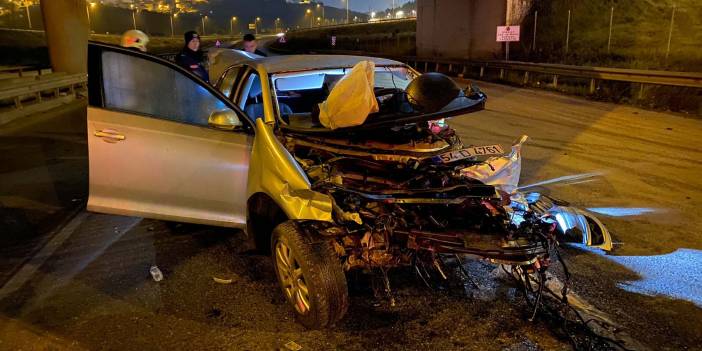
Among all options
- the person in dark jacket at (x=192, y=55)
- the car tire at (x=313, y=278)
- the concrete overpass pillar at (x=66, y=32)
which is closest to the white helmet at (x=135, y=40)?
the person in dark jacket at (x=192, y=55)

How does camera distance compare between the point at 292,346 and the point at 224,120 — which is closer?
the point at 292,346

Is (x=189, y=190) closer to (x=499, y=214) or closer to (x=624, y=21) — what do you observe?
(x=499, y=214)

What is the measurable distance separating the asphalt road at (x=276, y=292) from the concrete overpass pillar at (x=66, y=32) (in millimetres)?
13620

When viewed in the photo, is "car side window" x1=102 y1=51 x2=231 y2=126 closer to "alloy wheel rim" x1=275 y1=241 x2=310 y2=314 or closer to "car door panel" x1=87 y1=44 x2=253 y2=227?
"car door panel" x1=87 y1=44 x2=253 y2=227

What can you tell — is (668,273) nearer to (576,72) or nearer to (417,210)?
(417,210)

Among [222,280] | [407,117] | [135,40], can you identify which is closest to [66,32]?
[135,40]

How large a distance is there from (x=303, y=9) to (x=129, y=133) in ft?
627

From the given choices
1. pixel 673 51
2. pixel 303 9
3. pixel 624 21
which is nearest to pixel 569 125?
pixel 673 51

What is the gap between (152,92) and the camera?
4.32 metres

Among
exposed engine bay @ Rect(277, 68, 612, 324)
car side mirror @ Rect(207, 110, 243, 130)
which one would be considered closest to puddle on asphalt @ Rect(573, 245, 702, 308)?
exposed engine bay @ Rect(277, 68, 612, 324)

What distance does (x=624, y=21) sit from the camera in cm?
2483

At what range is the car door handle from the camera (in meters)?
4.20

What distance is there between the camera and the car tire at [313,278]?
3098 mm

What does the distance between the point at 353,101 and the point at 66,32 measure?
18.0 m
